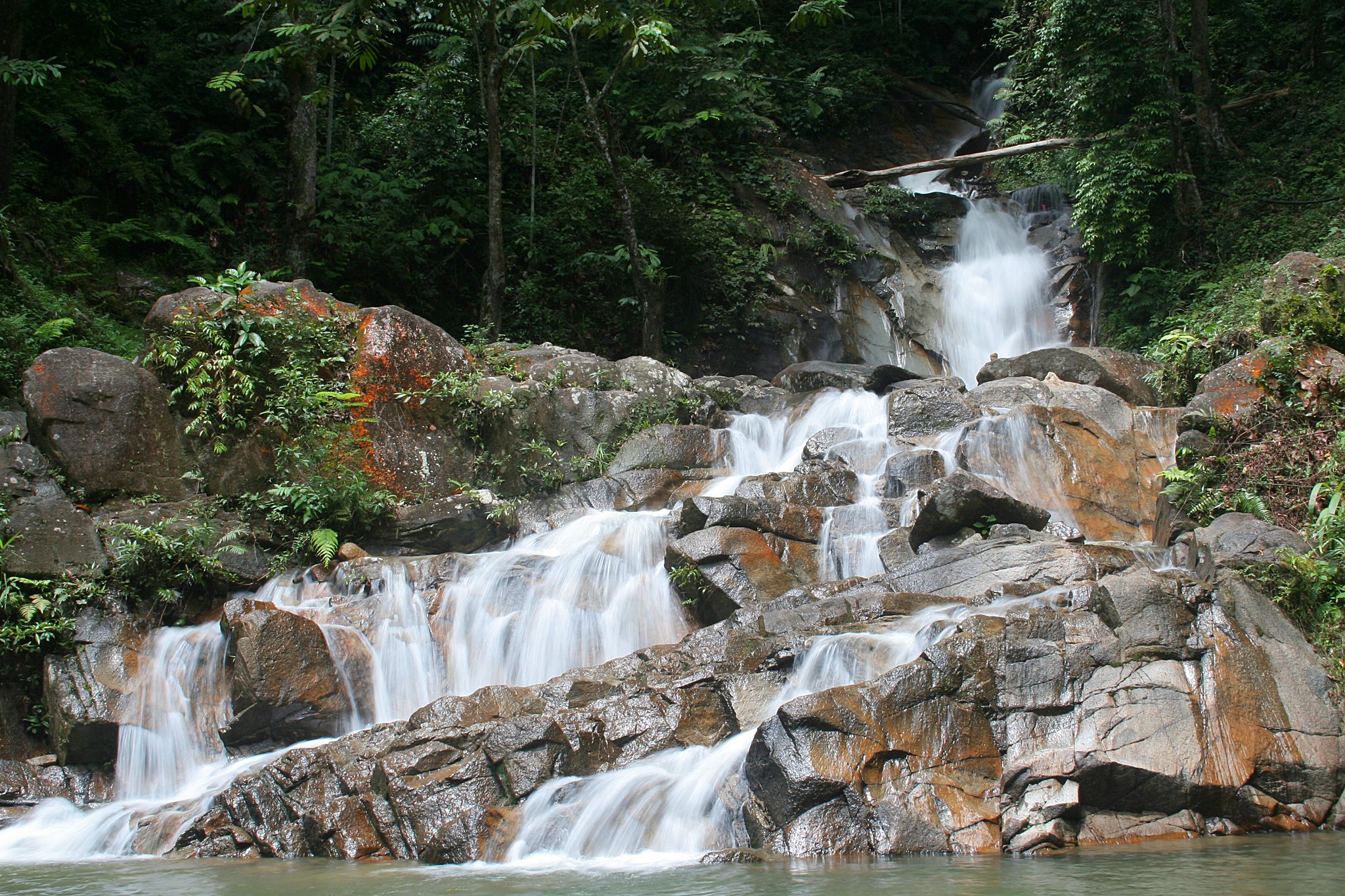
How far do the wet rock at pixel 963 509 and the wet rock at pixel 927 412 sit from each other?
9.01ft

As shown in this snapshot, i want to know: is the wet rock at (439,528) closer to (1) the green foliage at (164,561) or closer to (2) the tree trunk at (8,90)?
(1) the green foliage at (164,561)

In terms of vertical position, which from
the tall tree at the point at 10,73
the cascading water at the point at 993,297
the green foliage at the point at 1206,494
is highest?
the tall tree at the point at 10,73

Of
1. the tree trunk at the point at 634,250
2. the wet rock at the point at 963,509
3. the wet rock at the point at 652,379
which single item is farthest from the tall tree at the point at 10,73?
the wet rock at the point at 963,509

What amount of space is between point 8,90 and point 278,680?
391 inches

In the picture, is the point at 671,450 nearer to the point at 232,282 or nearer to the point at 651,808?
the point at 232,282

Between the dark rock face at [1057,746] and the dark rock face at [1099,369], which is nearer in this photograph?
the dark rock face at [1057,746]

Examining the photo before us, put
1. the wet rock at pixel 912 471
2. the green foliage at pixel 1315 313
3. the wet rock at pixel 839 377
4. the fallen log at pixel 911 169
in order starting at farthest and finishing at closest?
the fallen log at pixel 911 169 < the wet rock at pixel 839 377 < the wet rock at pixel 912 471 < the green foliage at pixel 1315 313

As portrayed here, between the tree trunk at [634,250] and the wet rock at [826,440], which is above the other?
the tree trunk at [634,250]

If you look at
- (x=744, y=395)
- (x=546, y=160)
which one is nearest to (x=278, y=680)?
(x=744, y=395)

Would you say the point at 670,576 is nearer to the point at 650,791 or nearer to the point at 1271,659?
the point at 650,791

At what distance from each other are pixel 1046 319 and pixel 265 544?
46.4ft

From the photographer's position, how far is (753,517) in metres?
8.80

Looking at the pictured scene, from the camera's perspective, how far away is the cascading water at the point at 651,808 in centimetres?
523

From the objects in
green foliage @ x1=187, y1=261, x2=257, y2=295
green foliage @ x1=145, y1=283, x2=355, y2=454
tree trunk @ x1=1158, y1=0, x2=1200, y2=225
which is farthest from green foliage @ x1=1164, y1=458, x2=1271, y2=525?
green foliage @ x1=187, y1=261, x2=257, y2=295
